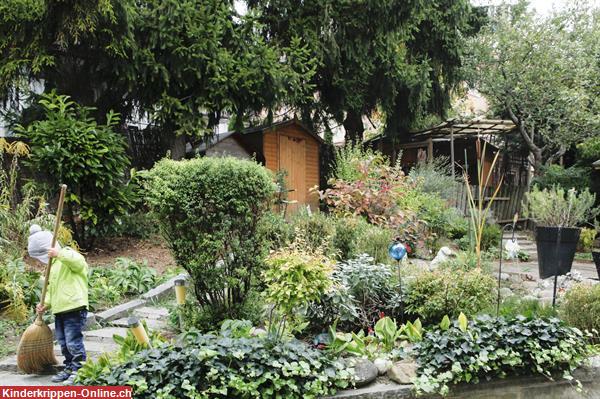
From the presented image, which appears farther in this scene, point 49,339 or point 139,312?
point 139,312

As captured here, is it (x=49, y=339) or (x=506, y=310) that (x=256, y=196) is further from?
(x=506, y=310)

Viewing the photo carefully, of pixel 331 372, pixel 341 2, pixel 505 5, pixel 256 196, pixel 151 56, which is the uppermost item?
pixel 505 5

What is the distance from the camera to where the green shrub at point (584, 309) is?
4934mm

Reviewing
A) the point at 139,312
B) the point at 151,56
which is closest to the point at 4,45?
the point at 151,56

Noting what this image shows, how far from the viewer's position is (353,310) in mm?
4844

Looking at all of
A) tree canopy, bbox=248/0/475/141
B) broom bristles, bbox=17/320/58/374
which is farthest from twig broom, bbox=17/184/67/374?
tree canopy, bbox=248/0/475/141

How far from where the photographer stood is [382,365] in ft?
13.7

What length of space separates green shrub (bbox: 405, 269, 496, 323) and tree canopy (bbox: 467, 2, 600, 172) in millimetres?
11070

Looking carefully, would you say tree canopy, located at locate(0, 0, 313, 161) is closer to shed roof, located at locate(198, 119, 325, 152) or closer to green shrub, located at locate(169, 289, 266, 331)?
shed roof, located at locate(198, 119, 325, 152)

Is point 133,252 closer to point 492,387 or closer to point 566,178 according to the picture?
point 492,387

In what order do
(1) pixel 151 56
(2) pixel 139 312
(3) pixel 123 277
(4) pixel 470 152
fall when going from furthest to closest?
(4) pixel 470 152, (1) pixel 151 56, (3) pixel 123 277, (2) pixel 139 312

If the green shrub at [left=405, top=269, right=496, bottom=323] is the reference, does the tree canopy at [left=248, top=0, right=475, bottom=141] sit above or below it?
above

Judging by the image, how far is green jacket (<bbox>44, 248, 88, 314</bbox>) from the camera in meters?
4.23

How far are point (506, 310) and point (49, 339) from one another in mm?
4549
